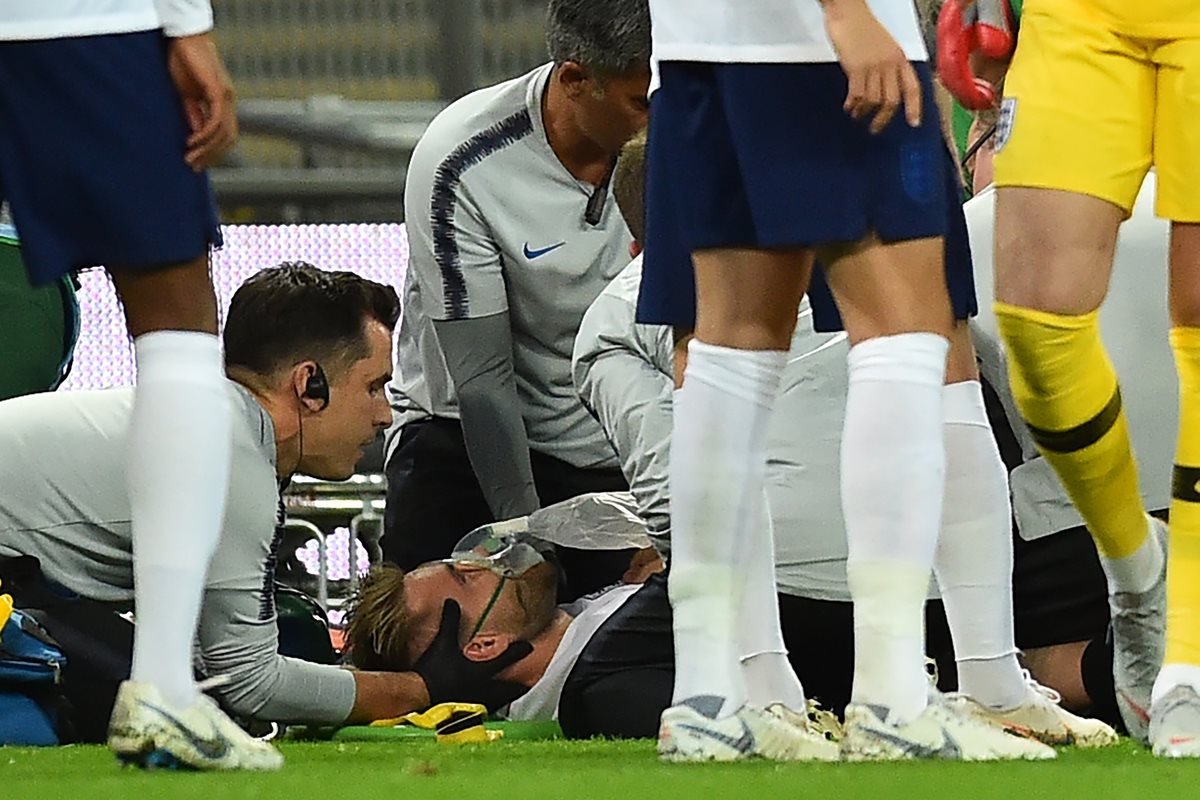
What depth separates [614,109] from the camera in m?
4.07

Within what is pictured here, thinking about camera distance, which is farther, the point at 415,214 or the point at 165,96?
the point at 415,214

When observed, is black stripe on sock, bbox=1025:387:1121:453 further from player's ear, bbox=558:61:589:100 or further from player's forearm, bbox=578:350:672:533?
player's ear, bbox=558:61:589:100

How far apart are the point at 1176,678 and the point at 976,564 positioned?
0.32 metres

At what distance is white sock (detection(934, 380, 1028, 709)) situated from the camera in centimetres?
274

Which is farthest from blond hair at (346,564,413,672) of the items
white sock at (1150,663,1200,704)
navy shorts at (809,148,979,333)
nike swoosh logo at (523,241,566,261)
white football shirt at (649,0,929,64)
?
white football shirt at (649,0,929,64)

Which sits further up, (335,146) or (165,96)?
(165,96)

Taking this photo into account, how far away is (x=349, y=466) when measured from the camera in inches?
158

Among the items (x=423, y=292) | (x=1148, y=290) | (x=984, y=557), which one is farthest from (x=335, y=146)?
(x=984, y=557)

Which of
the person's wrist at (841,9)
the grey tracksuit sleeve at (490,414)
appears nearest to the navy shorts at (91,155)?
the person's wrist at (841,9)

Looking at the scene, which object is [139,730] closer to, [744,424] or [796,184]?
[744,424]

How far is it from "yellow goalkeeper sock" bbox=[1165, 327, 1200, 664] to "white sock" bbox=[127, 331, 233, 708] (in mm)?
1090

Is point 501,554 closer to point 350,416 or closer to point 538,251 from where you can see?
point 350,416

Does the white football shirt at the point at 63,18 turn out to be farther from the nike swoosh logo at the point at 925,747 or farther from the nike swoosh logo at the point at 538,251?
the nike swoosh logo at the point at 538,251

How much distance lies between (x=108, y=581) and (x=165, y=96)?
1.61 meters
